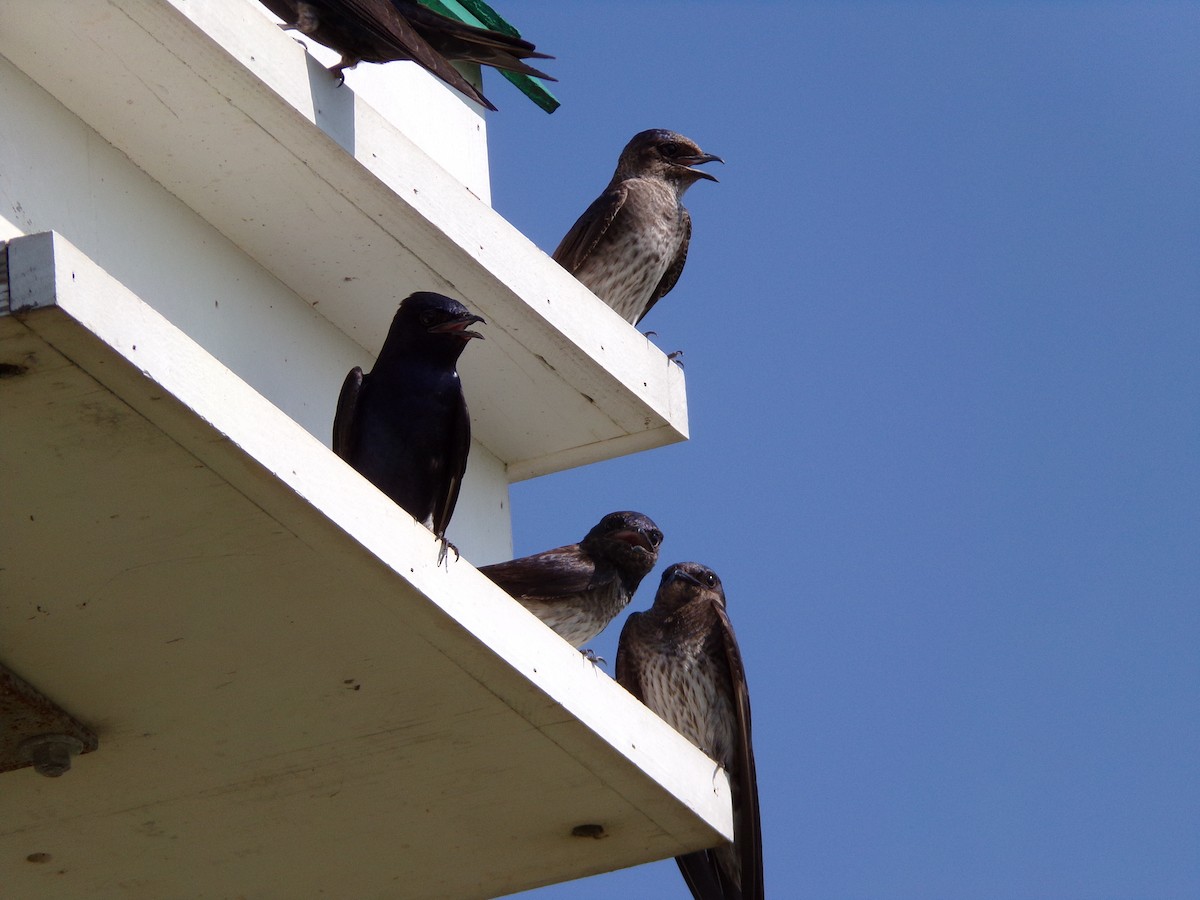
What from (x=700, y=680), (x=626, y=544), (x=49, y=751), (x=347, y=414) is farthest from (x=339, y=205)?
(x=700, y=680)

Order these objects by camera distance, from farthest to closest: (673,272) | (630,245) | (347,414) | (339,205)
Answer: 1. (673,272)
2. (630,245)
3. (347,414)
4. (339,205)

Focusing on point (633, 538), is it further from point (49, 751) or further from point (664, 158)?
point (49, 751)

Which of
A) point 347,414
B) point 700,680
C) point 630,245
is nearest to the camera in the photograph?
point 347,414

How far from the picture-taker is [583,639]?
5879 millimetres

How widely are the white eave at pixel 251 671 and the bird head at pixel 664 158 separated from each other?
3.95 meters

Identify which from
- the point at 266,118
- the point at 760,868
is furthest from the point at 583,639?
the point at 266,118

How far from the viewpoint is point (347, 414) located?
470 cm

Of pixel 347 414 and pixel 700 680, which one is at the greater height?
pixel 700 680

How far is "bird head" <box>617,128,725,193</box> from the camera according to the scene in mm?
7638

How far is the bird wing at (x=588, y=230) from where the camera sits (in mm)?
7023

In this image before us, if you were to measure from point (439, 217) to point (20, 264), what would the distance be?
2046 mm

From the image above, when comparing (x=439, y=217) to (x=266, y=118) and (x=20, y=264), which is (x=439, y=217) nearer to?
(x=266, y=118)

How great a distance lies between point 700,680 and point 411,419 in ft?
5.90

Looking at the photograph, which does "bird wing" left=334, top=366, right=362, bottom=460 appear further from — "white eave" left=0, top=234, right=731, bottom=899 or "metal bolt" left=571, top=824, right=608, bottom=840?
"metal bolt" left=571, top=824, right=608, bottom=840
